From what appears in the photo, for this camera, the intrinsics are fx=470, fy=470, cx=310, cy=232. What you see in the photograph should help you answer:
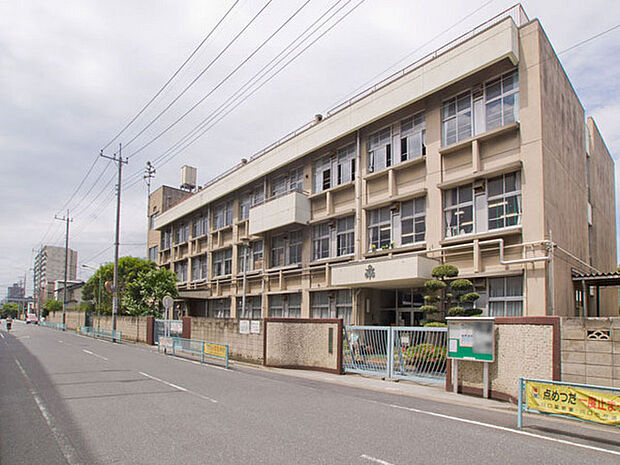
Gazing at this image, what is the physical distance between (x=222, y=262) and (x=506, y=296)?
25.0 metres

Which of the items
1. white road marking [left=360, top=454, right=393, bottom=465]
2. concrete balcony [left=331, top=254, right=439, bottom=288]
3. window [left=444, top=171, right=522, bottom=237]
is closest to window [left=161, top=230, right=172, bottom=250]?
concrete balcony [left=331, top=254, right=439, bottom=288]

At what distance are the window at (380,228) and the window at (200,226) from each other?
20526mm

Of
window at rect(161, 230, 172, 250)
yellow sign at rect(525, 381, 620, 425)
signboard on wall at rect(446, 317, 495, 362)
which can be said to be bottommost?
yellow sign at rect(525, 381, 620, 425)

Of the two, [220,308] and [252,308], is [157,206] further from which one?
[252,308]

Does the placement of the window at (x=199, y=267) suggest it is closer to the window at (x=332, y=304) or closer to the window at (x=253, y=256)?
the window at (x=253, y=256)

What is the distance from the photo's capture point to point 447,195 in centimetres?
2117

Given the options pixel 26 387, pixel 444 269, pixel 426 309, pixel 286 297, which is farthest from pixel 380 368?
pixel 286 297

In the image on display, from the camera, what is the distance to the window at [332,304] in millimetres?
25453

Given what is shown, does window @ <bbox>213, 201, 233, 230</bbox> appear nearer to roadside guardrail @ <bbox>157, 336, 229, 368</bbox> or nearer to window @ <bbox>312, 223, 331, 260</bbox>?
window @ <bbox>312, 223, 331, 260</bbox>

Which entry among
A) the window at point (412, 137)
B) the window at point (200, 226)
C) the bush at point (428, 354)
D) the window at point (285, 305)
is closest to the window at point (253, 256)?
the window at point (285, 305)

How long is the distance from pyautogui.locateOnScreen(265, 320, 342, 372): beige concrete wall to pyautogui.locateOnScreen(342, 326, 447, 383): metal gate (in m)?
0.51

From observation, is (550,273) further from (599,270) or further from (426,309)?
(599,270)

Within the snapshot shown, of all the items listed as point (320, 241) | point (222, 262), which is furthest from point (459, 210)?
point (222, 262)

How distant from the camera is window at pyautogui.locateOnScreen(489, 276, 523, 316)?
1812 cm
